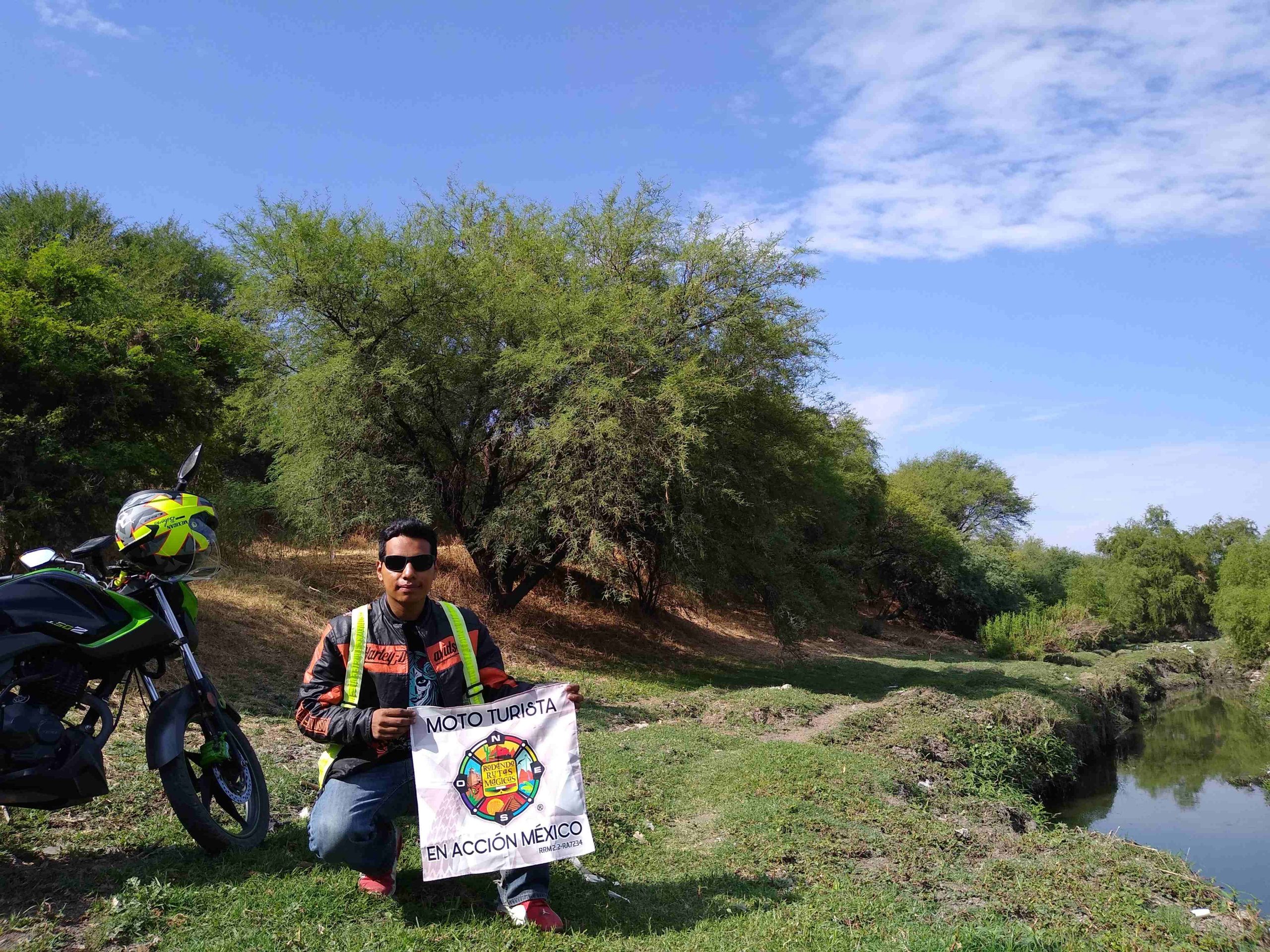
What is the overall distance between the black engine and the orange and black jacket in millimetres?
1022

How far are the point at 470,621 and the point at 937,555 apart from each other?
125ft

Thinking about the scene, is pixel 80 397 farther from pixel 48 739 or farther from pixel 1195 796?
pixel 1195 796

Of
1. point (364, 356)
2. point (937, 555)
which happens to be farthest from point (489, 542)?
point (937, 555)

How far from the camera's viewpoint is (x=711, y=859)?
17.1ft

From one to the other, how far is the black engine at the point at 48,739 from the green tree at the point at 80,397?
607 centimetres

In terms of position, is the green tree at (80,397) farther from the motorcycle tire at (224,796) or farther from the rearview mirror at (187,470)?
the motorcycle tire at (224,796)

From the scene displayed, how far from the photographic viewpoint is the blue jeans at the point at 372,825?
3.74m

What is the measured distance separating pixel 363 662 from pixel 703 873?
238 centimetres

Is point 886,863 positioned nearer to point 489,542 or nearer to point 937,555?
point 489,542

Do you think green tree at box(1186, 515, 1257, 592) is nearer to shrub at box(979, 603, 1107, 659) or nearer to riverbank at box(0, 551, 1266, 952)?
shrub at box(979, 603, 1107, 659)

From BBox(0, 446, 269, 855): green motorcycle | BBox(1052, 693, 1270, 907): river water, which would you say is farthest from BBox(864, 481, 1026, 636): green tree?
BBox(0, 446, 269, 855): green motorcycle

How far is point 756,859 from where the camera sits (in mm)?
5270

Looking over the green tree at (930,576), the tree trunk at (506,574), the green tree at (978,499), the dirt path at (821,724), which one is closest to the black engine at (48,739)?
the dirt path at (821,724)

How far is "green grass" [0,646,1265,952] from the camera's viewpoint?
12.2 ft
